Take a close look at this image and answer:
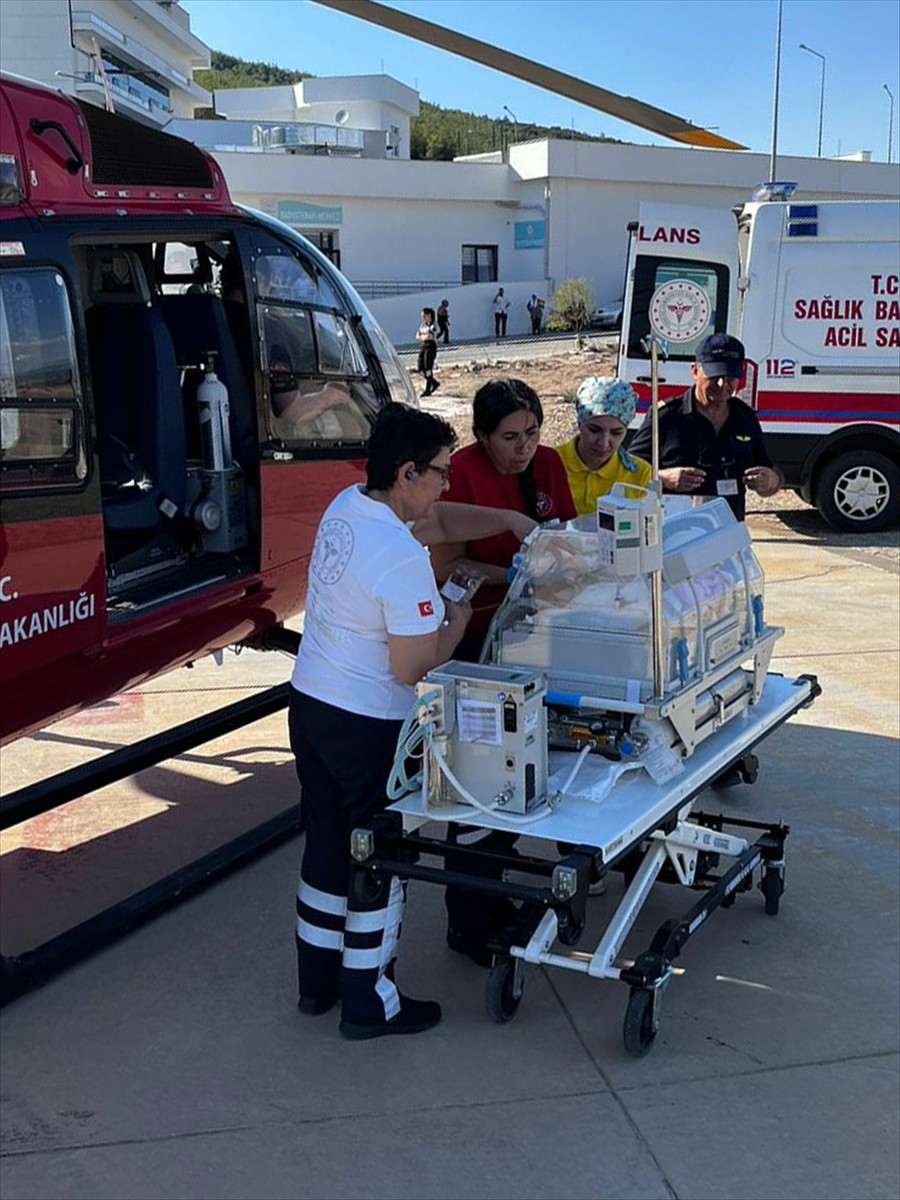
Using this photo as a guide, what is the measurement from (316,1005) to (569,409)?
53.8ft

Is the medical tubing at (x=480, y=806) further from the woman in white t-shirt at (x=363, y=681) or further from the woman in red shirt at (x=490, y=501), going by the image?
the woman in red shirt at (x=490, y=501)

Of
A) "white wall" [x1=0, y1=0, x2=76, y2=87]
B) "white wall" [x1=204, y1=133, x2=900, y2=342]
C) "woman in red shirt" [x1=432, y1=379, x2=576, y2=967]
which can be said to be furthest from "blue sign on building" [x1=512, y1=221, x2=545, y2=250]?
"woman in red shirt" [x1=432, y1=379, x2=576, y2=967]

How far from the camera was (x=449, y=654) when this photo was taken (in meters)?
3.35

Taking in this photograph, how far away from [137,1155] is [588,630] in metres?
1.74

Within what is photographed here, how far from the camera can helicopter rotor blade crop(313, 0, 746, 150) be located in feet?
7.50

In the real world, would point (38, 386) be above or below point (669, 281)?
below

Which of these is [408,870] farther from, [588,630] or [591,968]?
[588,630]

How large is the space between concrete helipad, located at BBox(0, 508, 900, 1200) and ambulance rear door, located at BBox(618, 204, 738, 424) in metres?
6.72

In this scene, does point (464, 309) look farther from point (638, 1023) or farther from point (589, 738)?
point (638, 1023)

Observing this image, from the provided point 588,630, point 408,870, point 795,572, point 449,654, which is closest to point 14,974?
point 408,870

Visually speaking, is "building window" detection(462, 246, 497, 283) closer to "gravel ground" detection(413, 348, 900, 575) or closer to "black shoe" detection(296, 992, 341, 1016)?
"gravel ground" detection(413, 348, 900, 575)

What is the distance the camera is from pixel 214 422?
466cm

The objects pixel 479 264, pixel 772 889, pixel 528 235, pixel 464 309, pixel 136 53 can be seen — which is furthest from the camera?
pixel 136 53

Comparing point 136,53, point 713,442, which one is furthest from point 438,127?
point 713,442
